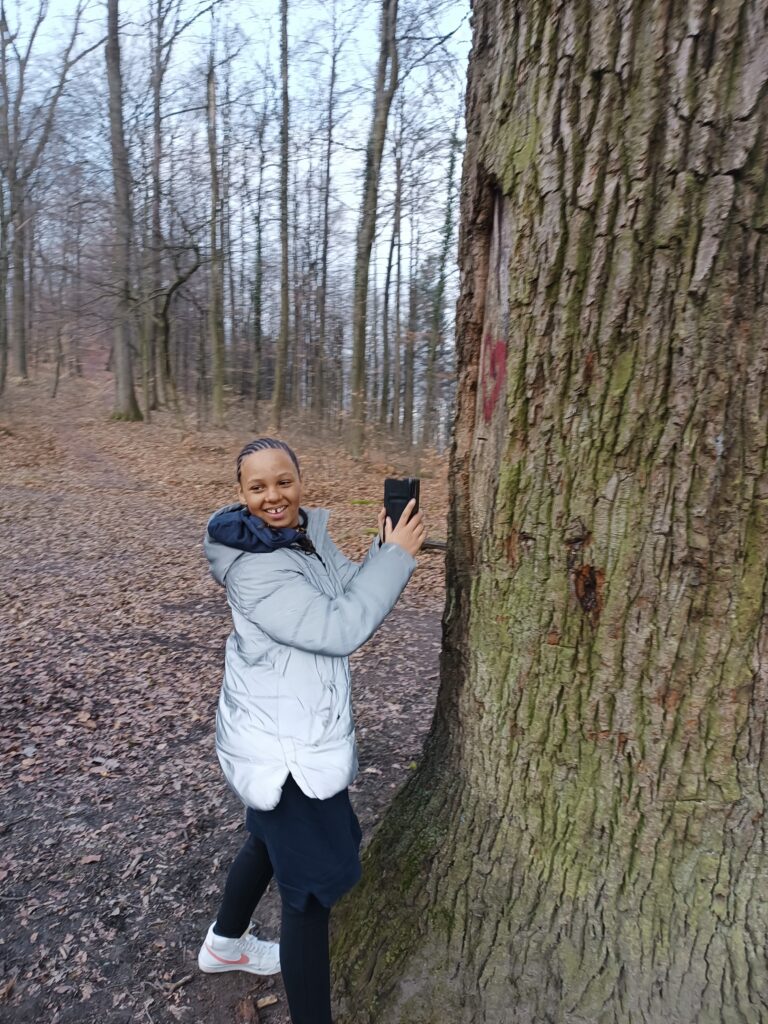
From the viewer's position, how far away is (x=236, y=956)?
229 centimetres

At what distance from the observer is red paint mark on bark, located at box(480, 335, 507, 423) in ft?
5.99

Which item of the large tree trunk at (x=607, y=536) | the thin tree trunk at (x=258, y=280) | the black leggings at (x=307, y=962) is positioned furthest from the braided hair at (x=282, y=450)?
the thin tree trunk at (x=258, y=280)

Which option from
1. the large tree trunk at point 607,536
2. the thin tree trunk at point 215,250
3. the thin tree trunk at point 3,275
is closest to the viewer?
the large tree trunk at point 607,536

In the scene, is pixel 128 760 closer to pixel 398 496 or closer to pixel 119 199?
pixel 398 496

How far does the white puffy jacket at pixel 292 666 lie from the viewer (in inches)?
69.5

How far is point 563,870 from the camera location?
72.2 inches

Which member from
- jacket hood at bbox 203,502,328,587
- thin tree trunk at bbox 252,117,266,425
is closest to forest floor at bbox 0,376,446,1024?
jacket hood at bbox 203,502,328,587

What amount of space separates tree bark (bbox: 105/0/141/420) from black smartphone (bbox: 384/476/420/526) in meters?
16.2

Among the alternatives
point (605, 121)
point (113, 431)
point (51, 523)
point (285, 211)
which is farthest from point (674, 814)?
point (113, 431)

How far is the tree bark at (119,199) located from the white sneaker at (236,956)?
16436 mm

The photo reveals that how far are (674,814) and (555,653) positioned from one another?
478 mm

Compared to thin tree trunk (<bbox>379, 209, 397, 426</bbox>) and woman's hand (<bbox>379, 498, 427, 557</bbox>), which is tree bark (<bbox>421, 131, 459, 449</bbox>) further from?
woman's hand (<bbox>379, 498, 427, 557</bbox>)

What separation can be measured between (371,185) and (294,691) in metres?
14.1

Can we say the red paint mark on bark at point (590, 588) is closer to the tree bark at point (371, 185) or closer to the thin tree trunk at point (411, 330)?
the tree bark at point (371, 185)
